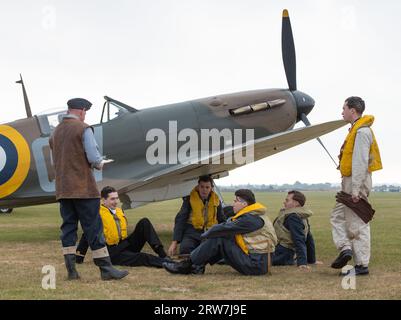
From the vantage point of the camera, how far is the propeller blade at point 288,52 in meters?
11.0

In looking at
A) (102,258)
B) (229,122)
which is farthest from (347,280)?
(229,122)

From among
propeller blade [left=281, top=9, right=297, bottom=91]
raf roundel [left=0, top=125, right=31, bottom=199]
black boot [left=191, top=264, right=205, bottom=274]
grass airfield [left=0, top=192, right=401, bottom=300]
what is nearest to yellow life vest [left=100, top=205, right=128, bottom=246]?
grass airfield [left=0, top=192, right=401, bottom=300]

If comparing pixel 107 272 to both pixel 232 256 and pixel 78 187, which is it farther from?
pixel 232 256

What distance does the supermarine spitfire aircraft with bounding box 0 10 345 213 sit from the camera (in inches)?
340

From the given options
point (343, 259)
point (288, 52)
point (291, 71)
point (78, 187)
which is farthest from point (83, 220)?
point (288, 52)

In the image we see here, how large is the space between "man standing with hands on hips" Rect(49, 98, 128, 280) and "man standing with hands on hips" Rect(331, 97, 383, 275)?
230 cm

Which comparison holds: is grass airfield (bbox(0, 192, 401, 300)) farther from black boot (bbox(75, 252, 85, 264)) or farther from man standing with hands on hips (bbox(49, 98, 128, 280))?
man standing with hands on hips (bbox(49, 98, 128, 280))

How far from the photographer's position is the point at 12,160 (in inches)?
343

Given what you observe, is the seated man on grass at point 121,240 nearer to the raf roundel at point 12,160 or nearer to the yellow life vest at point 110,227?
the yellow life vest at point 110,227

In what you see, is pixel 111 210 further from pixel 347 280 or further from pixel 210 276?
pixel 347 280

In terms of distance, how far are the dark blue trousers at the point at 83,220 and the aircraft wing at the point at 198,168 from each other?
269 cm

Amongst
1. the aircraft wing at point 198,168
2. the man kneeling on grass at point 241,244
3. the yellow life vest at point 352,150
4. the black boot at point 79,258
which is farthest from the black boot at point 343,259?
the black boot at point 79,258

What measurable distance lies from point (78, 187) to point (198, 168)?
322 cm
